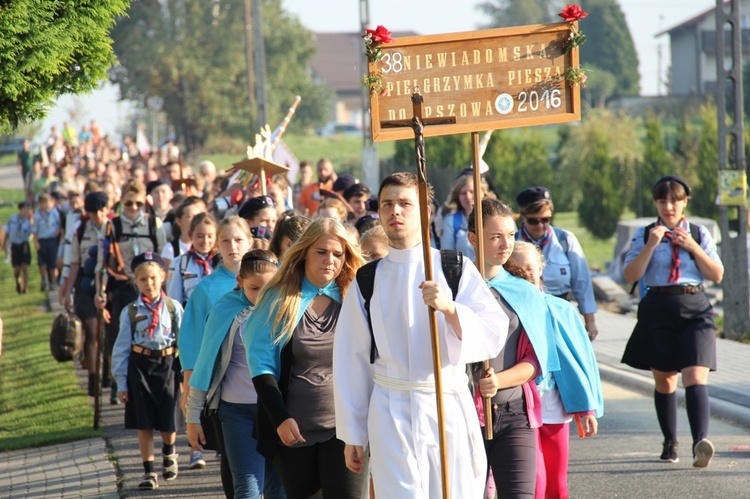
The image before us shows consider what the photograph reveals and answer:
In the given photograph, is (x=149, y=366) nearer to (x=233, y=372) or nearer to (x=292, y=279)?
(x=233, y=372)

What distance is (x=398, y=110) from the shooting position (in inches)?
204

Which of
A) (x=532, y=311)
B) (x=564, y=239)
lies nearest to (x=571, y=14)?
Result: (x=532, y=311)

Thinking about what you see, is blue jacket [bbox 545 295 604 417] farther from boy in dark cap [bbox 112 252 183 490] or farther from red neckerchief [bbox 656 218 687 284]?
boy in dark cap [bbox 112 252 183 490]

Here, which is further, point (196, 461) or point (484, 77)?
point (196, 461)

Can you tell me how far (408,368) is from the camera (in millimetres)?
4426

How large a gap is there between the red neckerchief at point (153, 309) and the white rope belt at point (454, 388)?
3.70m

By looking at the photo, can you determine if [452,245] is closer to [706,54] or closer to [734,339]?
[734,339]

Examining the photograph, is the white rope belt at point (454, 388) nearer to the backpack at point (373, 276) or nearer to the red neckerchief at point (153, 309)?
the backpack at point (373, 276)

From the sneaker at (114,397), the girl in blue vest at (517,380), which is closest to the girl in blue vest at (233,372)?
the girl in blue vest at (517,380)

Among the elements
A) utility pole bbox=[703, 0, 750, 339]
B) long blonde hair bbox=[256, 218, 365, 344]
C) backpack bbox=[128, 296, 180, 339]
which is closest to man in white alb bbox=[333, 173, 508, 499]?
long blonde hair bbox=[256, 218, 365, 344]

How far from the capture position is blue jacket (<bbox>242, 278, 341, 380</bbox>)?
5152 mm

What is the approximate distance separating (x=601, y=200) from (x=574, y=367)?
2677 cm

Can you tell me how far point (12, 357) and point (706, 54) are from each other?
228 ft

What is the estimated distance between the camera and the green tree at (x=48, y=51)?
607 centimetres
